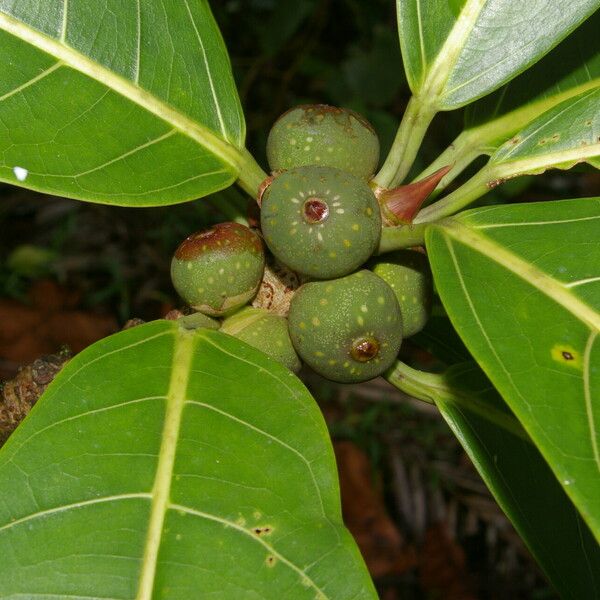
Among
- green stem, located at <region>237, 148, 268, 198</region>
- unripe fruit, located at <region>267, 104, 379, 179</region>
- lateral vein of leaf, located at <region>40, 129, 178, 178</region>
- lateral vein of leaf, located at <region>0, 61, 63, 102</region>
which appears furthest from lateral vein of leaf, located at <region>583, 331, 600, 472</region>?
lateral vein of leaf, located at <region>0, 61, 63, 102</region>

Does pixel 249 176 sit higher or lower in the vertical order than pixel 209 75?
lower

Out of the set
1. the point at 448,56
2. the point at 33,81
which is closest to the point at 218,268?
the point at 33,81

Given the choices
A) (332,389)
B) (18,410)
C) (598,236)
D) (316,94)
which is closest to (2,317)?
(332,389)

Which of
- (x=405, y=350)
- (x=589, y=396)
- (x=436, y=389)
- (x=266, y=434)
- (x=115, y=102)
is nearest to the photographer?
(x=589, y=396)

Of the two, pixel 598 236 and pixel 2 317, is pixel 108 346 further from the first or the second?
pixel 2 317

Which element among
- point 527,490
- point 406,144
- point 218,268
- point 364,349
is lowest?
point 527,490

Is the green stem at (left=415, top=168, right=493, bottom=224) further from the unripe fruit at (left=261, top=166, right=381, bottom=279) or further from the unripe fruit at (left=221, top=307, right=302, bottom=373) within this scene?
the unripe fruit at (left=221, top=307, right=302, bottom=373)

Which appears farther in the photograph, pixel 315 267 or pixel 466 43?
pixel 466 43

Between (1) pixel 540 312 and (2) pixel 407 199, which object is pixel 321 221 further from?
(1) pixel 540 312
